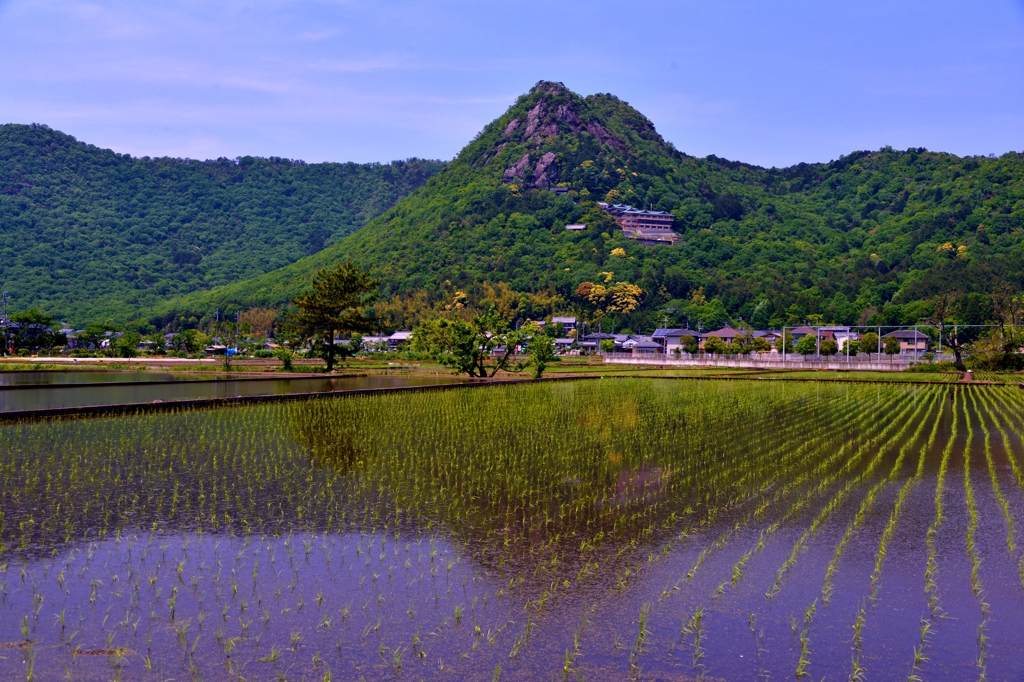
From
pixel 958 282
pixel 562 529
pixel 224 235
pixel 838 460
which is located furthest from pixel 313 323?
pixel 224 235

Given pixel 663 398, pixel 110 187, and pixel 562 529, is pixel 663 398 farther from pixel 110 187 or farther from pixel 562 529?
pixel 110 187

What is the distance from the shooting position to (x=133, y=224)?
6235 inches

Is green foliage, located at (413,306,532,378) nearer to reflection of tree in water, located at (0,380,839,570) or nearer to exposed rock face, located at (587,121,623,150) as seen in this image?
reflection of tree in water, located at (0,380,839,570)

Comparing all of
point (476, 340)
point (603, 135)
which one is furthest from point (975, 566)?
point (603, 135)

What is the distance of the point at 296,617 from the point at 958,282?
10543 cm

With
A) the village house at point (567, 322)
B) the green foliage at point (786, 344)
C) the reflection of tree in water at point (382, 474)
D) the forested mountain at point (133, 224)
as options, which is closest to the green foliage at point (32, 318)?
the forested mountain at point (133, 224)

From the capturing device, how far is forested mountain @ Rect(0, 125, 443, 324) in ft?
417

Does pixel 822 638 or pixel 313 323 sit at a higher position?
pixel 313 323

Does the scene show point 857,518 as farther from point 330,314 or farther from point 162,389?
point 330,314

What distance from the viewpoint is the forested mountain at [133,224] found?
127125 mm

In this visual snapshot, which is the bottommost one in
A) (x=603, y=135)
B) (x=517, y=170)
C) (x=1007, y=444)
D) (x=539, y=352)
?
(x=1007, y=444)

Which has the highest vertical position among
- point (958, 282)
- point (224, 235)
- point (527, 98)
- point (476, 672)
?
point (527, 98)

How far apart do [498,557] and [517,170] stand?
148885 millimetres

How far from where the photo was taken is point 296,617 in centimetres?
823
